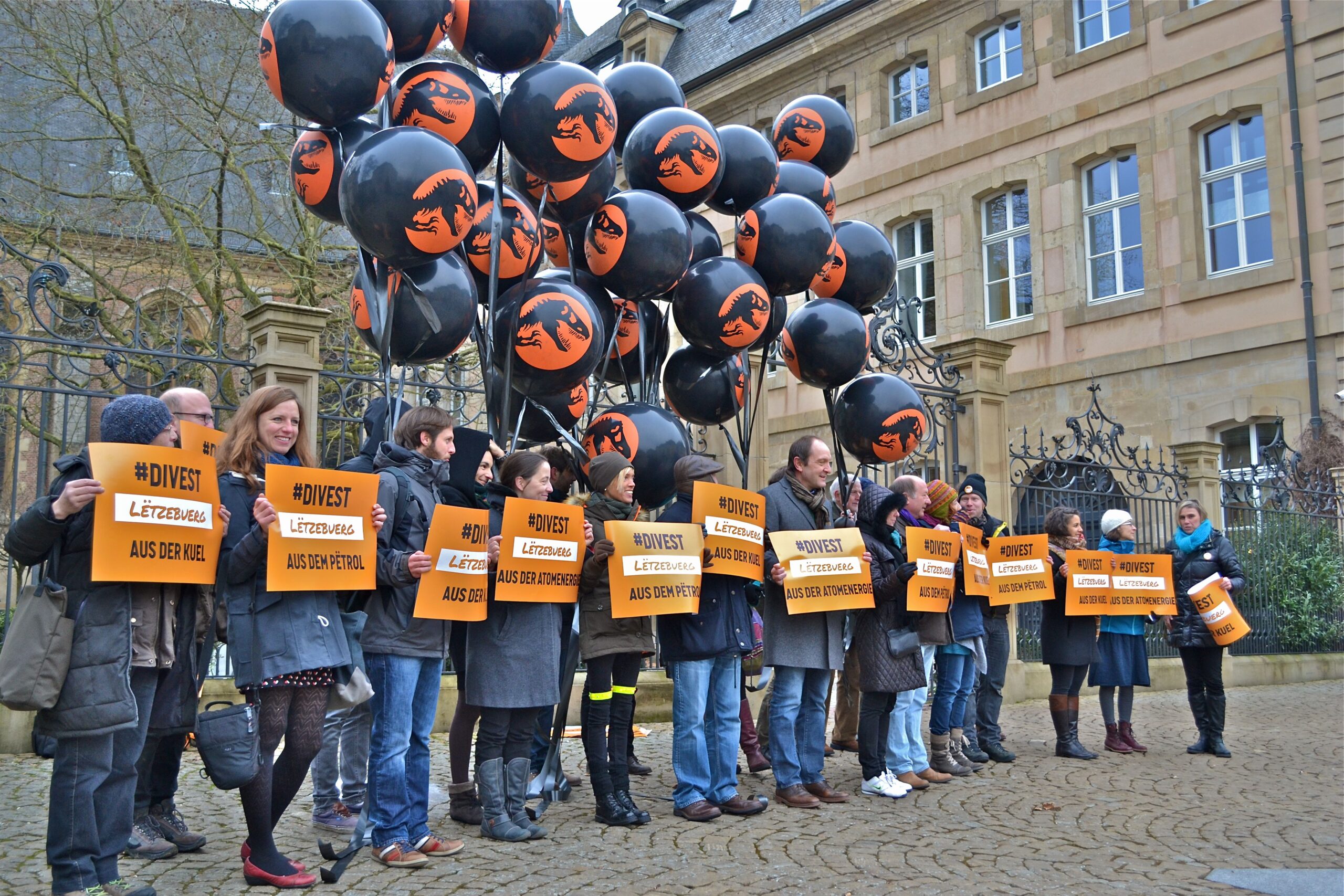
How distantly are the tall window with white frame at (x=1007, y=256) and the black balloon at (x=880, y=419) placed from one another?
48.1 ft

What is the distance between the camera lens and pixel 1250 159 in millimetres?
18891

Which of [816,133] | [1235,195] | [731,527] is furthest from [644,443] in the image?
[1235,195]

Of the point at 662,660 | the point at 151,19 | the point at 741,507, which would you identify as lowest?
the point at 662,660

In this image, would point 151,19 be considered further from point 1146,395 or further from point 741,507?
point 1146,395

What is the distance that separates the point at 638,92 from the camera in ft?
25.2

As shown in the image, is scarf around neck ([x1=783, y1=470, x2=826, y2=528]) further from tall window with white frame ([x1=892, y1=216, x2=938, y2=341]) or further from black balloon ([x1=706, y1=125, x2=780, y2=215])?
tall window with white frame ([x1=892, y1=216, x2=938, y2=341])

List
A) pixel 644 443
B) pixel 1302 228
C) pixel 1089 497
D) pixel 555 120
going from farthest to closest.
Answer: pixel 1302 228 → pixel 1089 497 → pixel 644 443 → pixel 555 120

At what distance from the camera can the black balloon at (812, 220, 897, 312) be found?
8414mm

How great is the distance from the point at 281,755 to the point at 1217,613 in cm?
671

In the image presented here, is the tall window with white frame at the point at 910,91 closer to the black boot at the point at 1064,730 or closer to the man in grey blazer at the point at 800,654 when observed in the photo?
the black boot at the point at 1064,730

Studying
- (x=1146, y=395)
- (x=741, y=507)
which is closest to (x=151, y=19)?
(x=741, y=507)

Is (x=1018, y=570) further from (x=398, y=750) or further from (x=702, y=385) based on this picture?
(x=398, y=750)

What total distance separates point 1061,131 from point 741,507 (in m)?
17.6

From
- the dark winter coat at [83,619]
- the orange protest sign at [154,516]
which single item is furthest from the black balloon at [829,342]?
the dark winter coat at [83,619]
